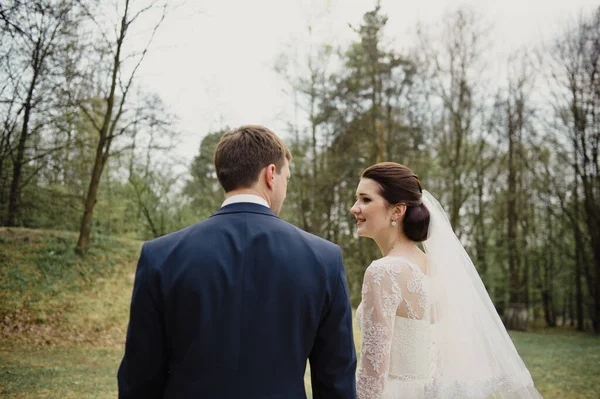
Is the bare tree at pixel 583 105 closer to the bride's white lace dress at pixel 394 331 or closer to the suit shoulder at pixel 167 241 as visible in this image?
the bride's white lace dress at pixel 394 331

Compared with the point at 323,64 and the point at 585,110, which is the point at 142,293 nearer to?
the point at 323,64

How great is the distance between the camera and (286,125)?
19.3 meters

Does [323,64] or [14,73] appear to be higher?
[323,64]

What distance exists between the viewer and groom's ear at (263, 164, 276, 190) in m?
1.82

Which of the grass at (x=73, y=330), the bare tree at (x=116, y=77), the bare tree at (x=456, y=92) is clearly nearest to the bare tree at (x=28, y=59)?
the bare tree at (x=116, y=77)

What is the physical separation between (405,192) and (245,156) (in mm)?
1299

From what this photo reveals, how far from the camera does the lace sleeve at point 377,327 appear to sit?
2363mm

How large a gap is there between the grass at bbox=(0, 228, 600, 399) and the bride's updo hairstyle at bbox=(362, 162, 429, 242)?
221 inches

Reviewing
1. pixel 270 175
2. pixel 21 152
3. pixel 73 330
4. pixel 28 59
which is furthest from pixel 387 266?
pixel 73 330

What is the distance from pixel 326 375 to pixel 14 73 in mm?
9390

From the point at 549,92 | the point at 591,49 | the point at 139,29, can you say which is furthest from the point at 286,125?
the point at 591,49

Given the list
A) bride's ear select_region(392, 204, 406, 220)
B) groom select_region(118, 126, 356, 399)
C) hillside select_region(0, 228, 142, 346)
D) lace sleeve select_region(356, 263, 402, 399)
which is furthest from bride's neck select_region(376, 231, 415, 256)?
hillside select_region(0, 228, 142, 346)

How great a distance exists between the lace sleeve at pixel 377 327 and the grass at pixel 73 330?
544 centimetres

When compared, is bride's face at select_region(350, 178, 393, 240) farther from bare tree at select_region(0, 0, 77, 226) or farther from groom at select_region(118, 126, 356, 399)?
bare tree at select_region(0, 0, 77, 226)
